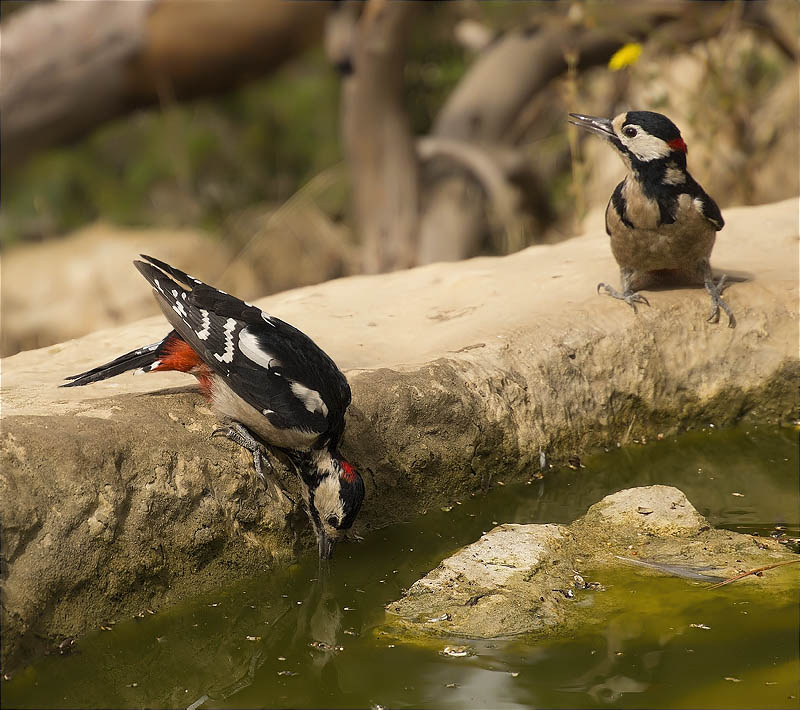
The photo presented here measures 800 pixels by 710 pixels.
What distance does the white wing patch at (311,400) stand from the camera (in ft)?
10.2

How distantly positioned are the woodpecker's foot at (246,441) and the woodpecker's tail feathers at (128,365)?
45cm

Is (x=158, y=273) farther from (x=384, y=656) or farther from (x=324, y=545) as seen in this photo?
(x=384, y=656)

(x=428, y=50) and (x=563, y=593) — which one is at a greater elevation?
(x=428, y=50)

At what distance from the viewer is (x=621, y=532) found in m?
3.30

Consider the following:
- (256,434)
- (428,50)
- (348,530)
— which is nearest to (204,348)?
(256,434)

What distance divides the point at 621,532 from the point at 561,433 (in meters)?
0.68

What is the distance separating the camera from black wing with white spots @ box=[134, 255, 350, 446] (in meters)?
3.13

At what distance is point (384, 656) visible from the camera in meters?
2.71

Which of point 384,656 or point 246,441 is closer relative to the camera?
point 384,656

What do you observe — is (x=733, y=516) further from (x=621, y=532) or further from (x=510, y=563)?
(x=510, y=563)

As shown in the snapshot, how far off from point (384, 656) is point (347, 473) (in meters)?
0.59

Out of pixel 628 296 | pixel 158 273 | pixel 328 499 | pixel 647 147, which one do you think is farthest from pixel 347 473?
pixel 647 147

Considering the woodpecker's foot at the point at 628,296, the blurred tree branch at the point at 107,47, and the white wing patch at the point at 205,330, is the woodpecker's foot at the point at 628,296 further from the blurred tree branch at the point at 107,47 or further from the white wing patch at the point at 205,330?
the blurred tree branch at the point at 107,47

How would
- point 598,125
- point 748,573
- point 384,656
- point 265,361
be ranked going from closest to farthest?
point 384,656 < point 748,573 < point 265,361 < point 598,125
